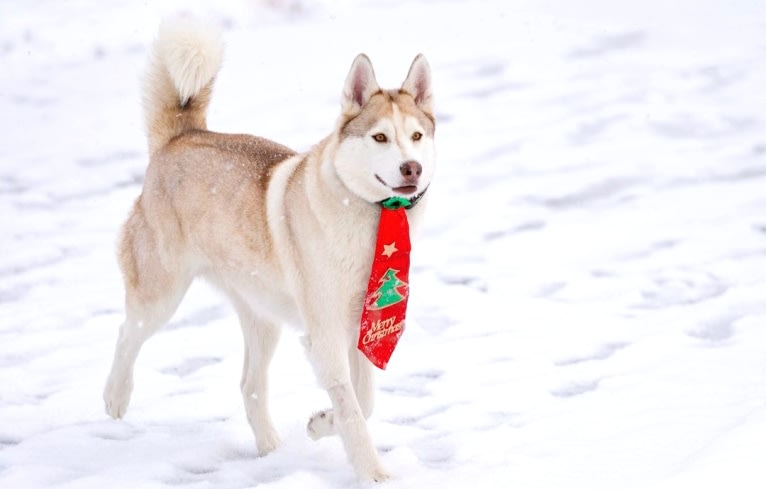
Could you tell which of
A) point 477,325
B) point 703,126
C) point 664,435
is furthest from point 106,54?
point 664,435

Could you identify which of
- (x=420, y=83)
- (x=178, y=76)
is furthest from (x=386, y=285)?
(x=178, y=76)

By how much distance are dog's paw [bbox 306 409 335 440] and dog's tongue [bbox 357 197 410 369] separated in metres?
0.29

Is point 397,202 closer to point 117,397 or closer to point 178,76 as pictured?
point 178,76

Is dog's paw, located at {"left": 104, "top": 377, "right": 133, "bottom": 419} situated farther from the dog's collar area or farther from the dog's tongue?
the dog's collar area

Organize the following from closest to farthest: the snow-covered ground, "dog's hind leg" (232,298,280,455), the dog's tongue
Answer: the dog's tongue → the snow-covered ground → "dog's hind leg" (232,298,280,455)

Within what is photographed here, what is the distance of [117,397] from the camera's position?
4738 mm

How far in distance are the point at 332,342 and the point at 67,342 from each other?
96.0 inches

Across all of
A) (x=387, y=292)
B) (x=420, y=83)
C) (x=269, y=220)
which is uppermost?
(x=420, y=83)

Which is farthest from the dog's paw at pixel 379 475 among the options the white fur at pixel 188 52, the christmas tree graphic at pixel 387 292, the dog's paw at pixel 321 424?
the white fur at pixel 188 52

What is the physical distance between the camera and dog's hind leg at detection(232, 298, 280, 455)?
4504 millimetres

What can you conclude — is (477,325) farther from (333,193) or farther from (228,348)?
(333,193)

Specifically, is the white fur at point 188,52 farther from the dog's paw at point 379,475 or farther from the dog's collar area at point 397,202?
the dog's paw at point 379,475

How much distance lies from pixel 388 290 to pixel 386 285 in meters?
0.03

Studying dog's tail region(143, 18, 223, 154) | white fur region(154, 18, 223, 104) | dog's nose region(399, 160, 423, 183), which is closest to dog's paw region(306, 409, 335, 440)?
dog's nose region(399, 160, 423, 183)
